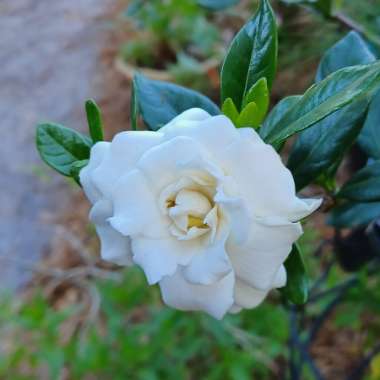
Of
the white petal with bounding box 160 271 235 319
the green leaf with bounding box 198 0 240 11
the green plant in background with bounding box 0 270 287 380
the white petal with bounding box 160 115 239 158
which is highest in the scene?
the white petal with bounding box 160 115 239 158

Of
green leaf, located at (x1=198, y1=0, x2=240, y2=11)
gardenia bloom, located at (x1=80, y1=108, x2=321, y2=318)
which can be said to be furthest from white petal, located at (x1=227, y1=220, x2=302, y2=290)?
green leaf, located at (x1=198, y1=0, x2=240, y2=11)

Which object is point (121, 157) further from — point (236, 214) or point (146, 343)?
point (146, 343)

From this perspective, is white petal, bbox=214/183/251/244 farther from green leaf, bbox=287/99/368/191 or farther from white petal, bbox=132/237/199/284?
green leaf, bbox=287/99/368/191

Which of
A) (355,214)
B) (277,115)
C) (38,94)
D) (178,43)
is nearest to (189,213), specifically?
(277,115)

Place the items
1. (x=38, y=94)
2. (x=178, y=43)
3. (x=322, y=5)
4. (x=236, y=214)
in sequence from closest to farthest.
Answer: (x=236, y=214) → (x=322, y=5) → (x=178, y=43) → (x=38, y=94)

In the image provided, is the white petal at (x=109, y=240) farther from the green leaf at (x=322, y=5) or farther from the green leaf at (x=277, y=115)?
the green leaf at (x=322, y=5)

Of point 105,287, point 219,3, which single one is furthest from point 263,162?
point 105,287
